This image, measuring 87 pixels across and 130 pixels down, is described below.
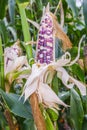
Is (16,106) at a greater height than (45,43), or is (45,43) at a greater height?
(45,43)

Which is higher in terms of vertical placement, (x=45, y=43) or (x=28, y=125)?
(x=45, y=43)

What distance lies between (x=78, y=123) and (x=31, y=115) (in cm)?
10

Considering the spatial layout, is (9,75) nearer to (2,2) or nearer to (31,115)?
(31,115)

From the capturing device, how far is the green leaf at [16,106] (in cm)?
63

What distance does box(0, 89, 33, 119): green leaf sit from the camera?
2.08ft

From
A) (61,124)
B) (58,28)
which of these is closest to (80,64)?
(58,28)

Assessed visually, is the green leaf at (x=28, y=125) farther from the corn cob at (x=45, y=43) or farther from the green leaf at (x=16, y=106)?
the corn cob at (x=45, y=43)

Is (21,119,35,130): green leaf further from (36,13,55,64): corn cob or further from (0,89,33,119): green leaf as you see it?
(36,13,55,64): corn cob

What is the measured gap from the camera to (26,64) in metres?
0.66

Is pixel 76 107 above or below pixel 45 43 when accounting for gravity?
below

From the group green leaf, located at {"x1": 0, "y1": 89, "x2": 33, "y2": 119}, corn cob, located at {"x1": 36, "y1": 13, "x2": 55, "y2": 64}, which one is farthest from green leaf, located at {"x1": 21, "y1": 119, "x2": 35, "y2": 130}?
corn cob, located at {"x1": 36, "y1": 13, "x2": 55, "y2": 64}

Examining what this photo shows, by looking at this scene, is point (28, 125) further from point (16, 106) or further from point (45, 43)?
point (45, 43)

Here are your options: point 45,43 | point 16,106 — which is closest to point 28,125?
point 16,106

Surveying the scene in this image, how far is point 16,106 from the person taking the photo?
25.5 inches
